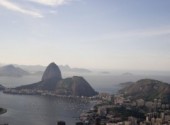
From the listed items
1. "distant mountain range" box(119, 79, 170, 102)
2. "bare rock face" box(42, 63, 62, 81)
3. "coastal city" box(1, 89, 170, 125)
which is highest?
"bare rock face" box(42, 63, 62, 81)

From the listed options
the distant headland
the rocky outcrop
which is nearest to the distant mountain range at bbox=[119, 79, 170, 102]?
the rocky outcrop

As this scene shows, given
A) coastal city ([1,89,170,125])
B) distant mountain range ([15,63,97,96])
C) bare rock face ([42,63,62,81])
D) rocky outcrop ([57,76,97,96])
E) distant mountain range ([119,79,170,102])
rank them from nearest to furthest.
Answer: coastal city ([1,89,170,125]) < distant mountain range ([119,79,170,102]) < rocky outcrop ([57,76,97,96]) < distant mountain range ([15,63,97,96]) < bare rock face ([42,63,62,81])

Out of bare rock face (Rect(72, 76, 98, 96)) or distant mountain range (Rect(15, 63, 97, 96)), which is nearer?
bare rock face (Rect(72, 76, 98, 96))

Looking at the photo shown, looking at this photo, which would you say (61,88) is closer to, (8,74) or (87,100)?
(87,100)

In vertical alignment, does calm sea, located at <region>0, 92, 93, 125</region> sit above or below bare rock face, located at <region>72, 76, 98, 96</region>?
below

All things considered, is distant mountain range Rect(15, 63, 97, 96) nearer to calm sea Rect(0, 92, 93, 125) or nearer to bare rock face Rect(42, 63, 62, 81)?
bare rock face Rect(42, 63, 62, 81)

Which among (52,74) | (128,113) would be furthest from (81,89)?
(128,113)
